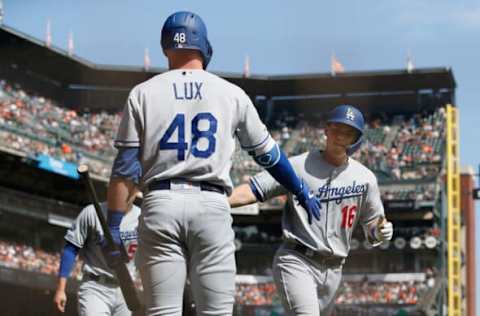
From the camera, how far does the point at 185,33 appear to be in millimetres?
5078

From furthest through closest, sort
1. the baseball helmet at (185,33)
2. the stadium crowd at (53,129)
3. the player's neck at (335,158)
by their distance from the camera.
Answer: the stadium crowd at (53,129) < the player's neck at (335,158) < the baseball helmet at (185,33)

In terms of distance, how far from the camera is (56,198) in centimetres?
3719

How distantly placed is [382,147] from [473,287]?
15.6m

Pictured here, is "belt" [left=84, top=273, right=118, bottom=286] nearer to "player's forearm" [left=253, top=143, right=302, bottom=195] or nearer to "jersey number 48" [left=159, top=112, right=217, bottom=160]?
"player's forearm" [left=253, top=143, right=302, bottom=195]

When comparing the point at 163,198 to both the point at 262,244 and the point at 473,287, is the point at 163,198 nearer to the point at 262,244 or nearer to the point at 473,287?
the point at 262,244

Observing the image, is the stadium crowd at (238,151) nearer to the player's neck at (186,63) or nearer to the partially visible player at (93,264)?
the partially visible player at (93,264)

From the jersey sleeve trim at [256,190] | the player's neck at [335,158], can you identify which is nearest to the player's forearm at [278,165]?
the jersey sleeve trim at [256,190]

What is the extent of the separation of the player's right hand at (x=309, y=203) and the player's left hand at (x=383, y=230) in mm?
420

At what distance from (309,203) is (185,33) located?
178cm

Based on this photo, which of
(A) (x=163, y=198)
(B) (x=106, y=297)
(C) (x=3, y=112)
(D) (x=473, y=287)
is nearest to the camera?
(A) (x=163, y=198)

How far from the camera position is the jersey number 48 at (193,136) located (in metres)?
4.88

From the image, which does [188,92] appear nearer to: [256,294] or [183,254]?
[183,254]

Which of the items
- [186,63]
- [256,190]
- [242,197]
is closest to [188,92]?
[186,63]

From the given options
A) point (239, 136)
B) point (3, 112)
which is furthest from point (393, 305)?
point (239, 136)
